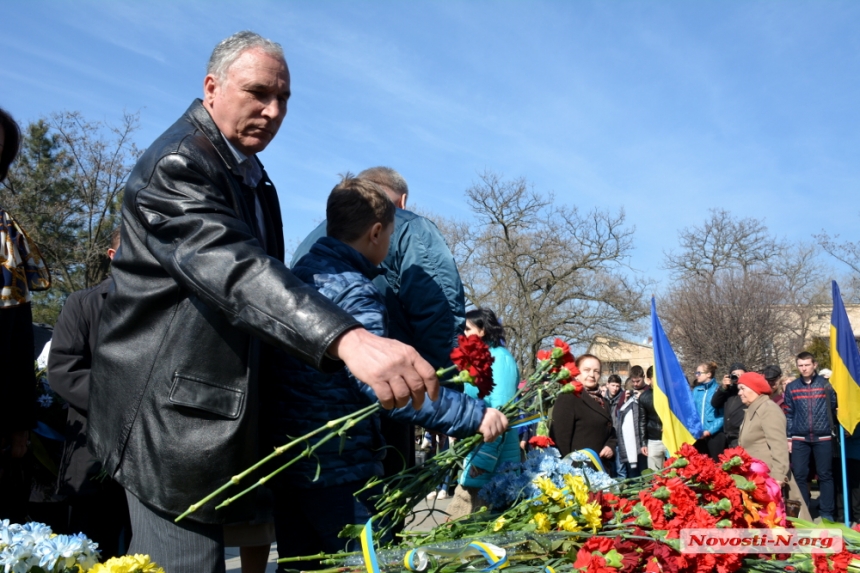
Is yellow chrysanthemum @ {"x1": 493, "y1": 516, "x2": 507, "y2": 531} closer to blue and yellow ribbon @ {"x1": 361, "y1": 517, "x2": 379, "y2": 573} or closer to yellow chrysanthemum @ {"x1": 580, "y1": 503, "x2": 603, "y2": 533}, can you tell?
yellow chrysanthemum @ {"x1": 580, "y1": 503, "x2": 603, "y2": 533}

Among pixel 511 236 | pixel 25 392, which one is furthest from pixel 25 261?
pixel 511 236

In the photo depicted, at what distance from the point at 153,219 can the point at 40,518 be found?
2823mm

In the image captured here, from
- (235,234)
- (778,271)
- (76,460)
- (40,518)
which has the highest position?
(778,271)

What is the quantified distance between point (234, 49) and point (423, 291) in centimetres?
142

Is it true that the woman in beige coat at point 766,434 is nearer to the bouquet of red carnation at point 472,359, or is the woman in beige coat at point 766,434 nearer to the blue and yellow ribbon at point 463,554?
the bouquet of red carnation at point 472,359

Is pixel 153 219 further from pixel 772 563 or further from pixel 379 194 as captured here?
pixel 772 563

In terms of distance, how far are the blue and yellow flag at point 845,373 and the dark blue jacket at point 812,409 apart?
510mm

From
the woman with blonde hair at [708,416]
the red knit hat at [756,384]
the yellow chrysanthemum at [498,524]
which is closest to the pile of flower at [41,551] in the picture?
the yellow chrysanthemum at [498,524]

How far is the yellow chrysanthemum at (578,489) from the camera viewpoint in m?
1.93

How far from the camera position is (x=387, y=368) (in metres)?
1.48

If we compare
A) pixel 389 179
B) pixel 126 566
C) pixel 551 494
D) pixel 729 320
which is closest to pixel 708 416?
pixel 389 179

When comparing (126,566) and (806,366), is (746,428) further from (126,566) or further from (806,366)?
(126,566)

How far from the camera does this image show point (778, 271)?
30.7m

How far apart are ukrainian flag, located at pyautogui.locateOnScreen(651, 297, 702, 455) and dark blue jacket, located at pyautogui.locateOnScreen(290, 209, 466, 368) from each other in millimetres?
4728
